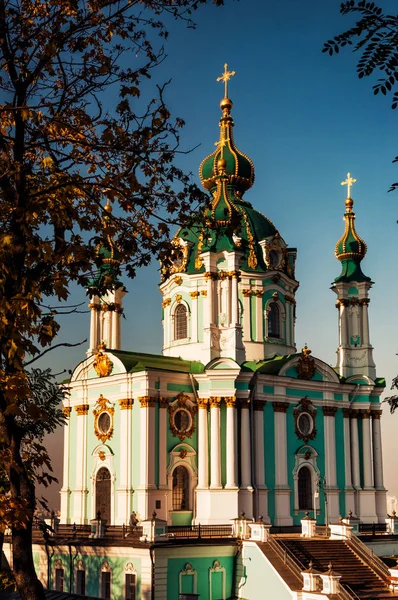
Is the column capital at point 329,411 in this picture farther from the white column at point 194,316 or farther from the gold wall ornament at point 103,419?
the gold wall ornament at point 103,419

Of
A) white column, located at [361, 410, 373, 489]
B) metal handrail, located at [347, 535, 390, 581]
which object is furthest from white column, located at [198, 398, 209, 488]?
white column, located at [361, 410, 373, 489]

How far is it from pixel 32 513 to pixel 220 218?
25.5 m

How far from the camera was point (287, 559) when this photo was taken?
1034 inches

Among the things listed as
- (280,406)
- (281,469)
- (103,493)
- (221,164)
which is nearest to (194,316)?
(280,406)

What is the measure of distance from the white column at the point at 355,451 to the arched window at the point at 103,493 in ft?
31.9

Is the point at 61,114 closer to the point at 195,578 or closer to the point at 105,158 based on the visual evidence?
the point at 105,158

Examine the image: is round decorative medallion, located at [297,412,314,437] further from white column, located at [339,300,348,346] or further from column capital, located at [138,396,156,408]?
column capital, located at [138,396,156,408]

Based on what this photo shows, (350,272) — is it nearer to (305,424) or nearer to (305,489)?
(305,424)

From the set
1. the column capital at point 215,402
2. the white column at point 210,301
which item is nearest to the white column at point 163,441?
the column capital at point 215,402

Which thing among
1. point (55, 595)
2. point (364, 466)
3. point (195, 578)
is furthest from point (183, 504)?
point (55, 595)

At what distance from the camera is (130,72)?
10.7 meters

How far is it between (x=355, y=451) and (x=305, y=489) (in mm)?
2933

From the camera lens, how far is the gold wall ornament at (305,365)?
34.6 m

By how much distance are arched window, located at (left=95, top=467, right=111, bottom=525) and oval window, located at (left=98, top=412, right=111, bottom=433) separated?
1374 mm
